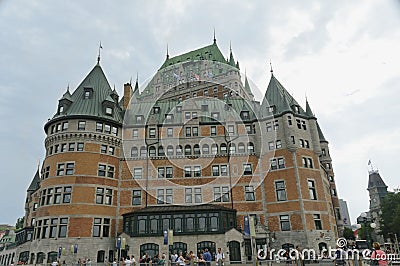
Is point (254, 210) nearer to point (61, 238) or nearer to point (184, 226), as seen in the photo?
point (184, 226)

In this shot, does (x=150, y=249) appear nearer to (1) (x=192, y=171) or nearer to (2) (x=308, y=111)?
(1) (x=192, y=171)

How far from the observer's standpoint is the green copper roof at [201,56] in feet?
260

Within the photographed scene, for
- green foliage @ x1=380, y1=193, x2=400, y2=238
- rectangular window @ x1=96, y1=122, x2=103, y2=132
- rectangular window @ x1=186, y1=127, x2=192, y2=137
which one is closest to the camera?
rectangular window @ x1=96, y1=122, x2=103, y2=132

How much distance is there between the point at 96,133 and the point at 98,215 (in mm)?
10340

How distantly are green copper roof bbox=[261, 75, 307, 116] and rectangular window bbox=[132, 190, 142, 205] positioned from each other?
2047cm

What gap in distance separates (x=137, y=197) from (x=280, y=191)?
18.4m

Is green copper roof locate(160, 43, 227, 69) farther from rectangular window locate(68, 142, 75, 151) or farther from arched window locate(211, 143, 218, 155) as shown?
rectangular window locate(68, 142, 75, 151)

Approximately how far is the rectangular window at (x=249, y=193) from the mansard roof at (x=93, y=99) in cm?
1993

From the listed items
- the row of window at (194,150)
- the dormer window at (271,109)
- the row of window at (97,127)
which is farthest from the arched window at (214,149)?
the row of window at (97,127)

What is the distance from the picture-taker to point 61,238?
34.8 m

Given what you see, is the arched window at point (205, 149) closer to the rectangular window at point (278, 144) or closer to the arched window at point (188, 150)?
the arched window at point (188, 150)

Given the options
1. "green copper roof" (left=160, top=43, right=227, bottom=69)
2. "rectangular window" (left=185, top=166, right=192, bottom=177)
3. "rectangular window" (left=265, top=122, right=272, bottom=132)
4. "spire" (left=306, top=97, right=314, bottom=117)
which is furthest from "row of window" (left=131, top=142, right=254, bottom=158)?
"green copper roof" (left=160, top=43, right=227, bottom=69)

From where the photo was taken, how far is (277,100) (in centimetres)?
4438

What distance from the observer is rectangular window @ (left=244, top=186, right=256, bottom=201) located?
40.0 meters
